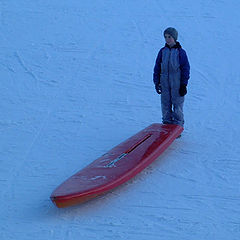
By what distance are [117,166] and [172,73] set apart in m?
1.25

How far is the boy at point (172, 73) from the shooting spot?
5609 mm

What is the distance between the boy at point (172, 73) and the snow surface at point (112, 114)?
0.50m

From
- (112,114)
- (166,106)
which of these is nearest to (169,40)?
(166,106)

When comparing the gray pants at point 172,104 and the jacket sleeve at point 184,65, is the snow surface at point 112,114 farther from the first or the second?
the jacket sleeve at point 184,65

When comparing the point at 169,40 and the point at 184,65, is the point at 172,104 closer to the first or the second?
the point at 184,65

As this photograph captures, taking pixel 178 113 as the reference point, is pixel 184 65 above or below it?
above

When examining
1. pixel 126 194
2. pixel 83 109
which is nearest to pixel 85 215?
pixel 126 194

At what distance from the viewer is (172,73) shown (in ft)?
18.7

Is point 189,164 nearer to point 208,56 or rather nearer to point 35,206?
point 35,206

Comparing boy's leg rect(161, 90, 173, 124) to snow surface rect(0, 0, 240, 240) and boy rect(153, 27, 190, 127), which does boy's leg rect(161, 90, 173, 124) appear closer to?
boy rect(153, 27, 190, 127)

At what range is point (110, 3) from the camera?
11.3m

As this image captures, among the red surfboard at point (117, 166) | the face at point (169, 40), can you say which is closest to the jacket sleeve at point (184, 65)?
the face at point (169, 40)

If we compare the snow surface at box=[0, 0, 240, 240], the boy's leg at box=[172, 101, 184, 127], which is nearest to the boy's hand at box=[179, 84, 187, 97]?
the boy's leg at box=[172, 101, 184, 127]

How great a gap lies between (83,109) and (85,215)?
2.63 meters
